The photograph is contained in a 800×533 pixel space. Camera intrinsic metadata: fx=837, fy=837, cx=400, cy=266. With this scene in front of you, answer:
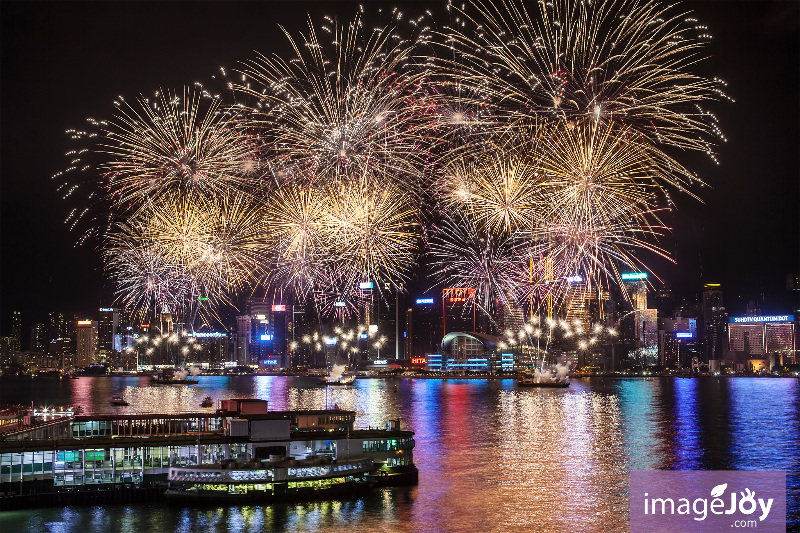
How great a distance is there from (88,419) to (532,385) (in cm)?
14072

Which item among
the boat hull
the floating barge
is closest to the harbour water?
the floating barge

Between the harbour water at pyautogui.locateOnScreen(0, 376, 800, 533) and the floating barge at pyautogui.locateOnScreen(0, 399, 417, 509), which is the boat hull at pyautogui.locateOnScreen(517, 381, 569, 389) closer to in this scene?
the harbour water at pyautogui.locateOnScreen(0, 376, 800, 533)

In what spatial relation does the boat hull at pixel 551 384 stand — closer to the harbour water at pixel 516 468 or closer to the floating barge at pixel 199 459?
the harbour water at pixel 516 468

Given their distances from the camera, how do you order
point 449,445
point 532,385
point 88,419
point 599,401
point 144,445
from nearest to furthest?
point 144,445
point 88,419
point 449,445
point 599,401
point 532,385

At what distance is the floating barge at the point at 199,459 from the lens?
44188 mm

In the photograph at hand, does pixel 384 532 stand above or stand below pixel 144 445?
below

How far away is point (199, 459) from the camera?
46969mm

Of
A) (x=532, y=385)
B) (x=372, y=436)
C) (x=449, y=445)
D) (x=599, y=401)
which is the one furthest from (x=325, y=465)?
(x=532, y=385)

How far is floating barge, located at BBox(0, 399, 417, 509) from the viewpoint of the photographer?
4419 centimetres

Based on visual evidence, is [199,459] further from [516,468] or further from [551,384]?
[551,384]

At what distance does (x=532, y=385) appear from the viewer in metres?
182

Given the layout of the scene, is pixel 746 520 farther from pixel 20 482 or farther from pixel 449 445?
pixel 20 482

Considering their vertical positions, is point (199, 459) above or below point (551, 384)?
above

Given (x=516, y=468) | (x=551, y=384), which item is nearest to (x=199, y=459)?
(x=516, y=468)
